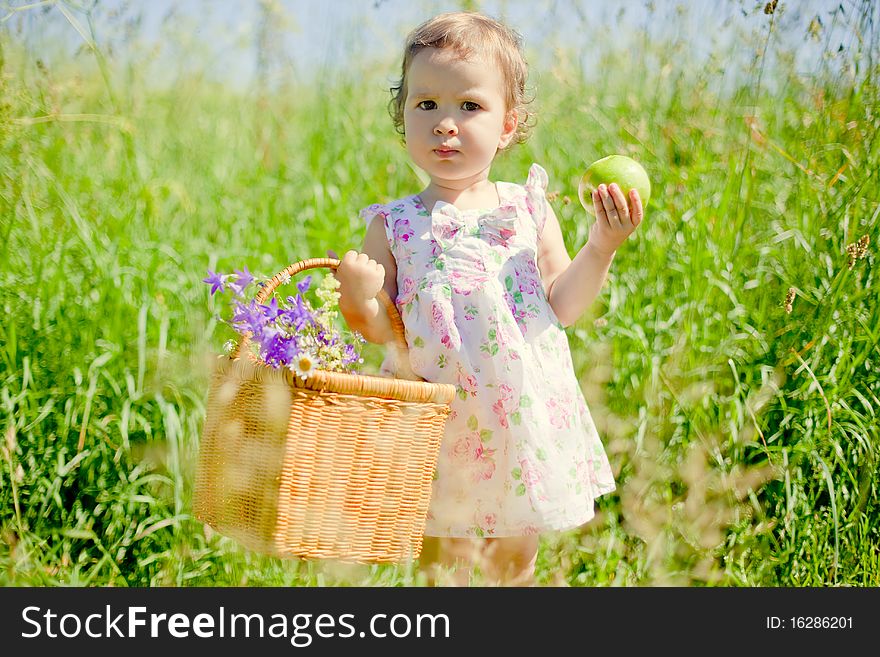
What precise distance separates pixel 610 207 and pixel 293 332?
29.0 inches

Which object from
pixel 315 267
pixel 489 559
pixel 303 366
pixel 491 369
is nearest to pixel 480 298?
pixel 491 369

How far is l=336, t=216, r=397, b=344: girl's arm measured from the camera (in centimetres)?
201

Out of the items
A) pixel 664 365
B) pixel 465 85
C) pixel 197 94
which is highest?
pixel 197 94

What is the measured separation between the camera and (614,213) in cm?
210

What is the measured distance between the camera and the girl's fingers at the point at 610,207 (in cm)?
207

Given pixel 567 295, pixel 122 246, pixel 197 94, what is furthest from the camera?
pixel 197 94

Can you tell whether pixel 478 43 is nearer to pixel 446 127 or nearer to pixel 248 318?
pixel 446 127

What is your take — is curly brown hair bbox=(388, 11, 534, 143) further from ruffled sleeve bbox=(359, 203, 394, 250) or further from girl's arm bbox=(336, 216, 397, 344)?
girl's arm bbox=(336, 216, 397, 344)

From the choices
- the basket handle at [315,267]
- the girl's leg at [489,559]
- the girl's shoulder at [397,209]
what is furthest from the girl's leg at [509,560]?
the girl's shoulder at [397,209]

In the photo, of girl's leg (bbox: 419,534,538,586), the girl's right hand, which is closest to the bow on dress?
the girl's right hand

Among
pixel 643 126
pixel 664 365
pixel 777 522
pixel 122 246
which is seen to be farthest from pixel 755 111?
pixel 122 246

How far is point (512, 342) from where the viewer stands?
213 centimetres

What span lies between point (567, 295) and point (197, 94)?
2379mm

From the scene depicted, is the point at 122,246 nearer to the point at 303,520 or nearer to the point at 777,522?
the point at 303,520
